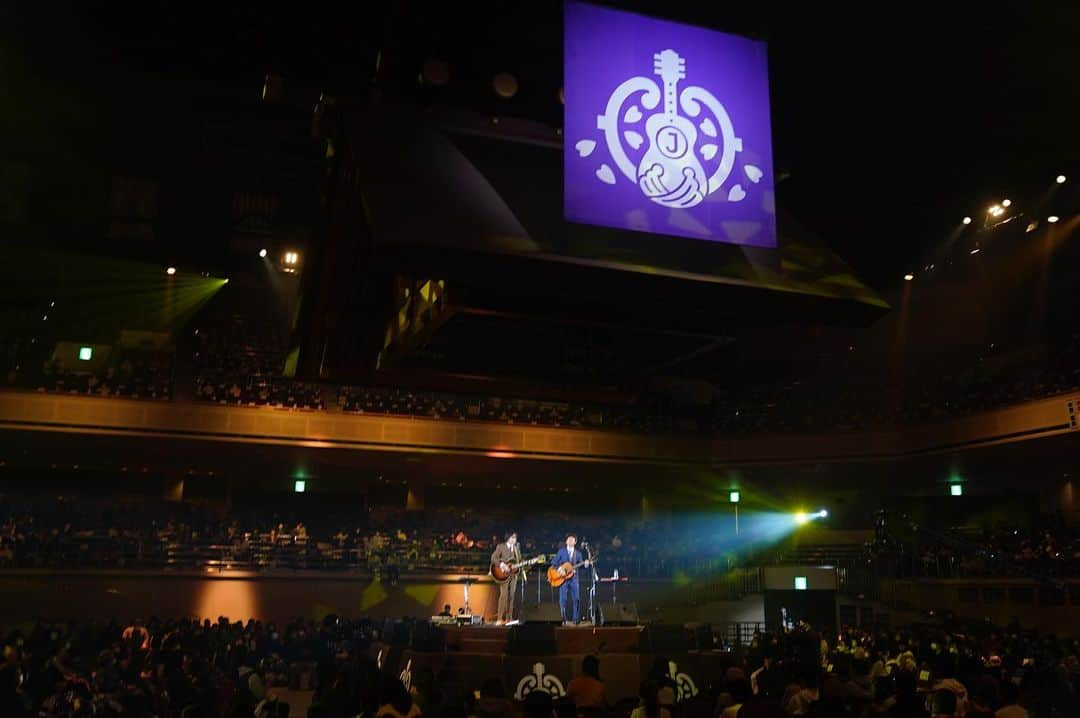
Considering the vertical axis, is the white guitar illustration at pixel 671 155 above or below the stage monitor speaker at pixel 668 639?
above

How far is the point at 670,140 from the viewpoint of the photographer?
417 centimetres

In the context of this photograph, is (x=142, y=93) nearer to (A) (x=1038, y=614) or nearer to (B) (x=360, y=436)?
(B) (x=360, y=436)

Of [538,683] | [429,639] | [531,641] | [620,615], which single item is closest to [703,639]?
[620,615]

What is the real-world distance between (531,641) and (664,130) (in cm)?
890

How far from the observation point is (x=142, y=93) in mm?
7613

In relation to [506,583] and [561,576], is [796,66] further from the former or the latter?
[506,583]

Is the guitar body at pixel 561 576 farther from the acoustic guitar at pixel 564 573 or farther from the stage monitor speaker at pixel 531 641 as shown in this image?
the stage monitor speaker at pixel 531 641

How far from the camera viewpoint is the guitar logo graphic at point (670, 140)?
13.3ft

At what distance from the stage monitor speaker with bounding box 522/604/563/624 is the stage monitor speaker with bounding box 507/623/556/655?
36.5 inches

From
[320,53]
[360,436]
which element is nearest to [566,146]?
[320,53]

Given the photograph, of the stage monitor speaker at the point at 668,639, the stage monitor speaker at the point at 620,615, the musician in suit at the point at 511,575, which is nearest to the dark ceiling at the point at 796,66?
the stage monitor speaker at the point at 668,639

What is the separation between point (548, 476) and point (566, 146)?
2195cm

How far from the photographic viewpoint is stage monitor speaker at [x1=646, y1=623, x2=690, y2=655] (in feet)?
39.2

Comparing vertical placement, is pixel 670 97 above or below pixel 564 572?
above
